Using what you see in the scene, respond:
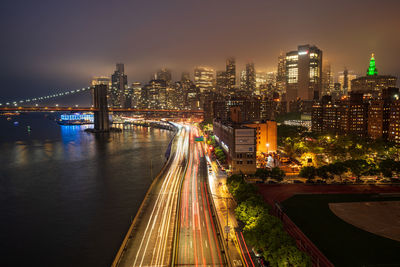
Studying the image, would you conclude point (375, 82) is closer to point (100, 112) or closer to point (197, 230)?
point (100, 112)

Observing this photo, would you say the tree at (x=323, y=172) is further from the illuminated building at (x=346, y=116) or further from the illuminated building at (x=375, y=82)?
the illuminated building at (x=375, y=82)

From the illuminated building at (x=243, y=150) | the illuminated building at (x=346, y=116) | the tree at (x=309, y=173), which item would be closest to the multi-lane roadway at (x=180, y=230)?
the illuminated building at (x=243, y=150)

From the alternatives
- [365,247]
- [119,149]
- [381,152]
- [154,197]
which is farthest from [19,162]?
[381,152]

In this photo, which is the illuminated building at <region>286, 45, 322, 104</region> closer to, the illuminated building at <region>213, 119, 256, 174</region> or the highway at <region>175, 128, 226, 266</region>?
the illuminated building at <region>213, 119, 256, 174</region>

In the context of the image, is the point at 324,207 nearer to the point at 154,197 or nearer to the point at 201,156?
the point at 154,197

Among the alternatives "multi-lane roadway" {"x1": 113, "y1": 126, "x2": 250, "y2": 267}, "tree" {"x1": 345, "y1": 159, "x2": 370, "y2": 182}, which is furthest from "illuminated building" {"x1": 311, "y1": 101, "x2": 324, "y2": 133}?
"multi-lane roadway" {"x1": 113, "y1": 126, "x2": 250, "y2": 267}

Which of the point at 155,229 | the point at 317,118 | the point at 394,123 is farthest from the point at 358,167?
the point at 317,118

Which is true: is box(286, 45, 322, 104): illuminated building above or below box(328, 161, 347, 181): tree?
above
